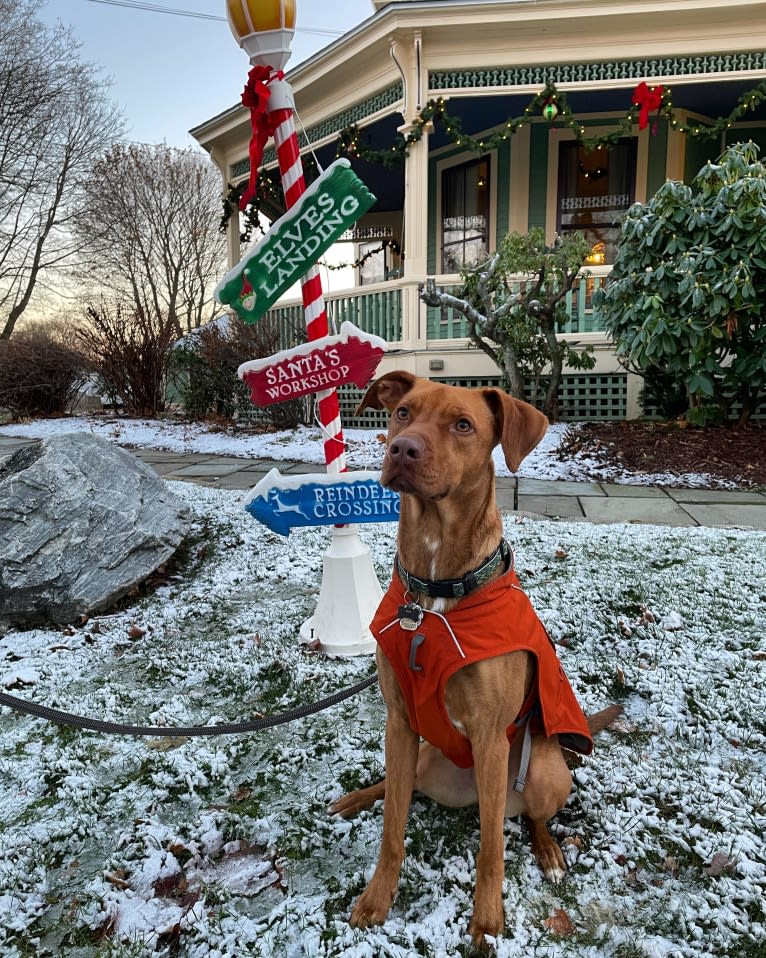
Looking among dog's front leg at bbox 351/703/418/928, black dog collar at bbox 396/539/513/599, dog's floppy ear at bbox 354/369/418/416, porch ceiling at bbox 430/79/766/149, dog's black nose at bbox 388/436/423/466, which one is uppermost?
porch ceiling at bbox 430/79/766/149

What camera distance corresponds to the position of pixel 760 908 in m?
1.54

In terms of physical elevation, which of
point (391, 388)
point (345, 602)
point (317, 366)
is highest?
point (317, 366)

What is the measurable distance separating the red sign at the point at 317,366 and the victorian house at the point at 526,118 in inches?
214

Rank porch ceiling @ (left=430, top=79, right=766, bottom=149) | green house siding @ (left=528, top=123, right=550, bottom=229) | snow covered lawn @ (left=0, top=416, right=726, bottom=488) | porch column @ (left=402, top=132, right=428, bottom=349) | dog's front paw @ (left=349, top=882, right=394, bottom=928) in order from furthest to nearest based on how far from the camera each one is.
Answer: green house siding @ (left=528, top=123, right=550, bottom=229) → porch ceiling @ (left=430, top=79, right=766, bottom=149) → porch column @ (left=402, top=132, right=428, bottom=349) → snow covered lawn @ (left=0, top=416, right=726, bottom=488) → dog's front paw @ (left=349, top=882, right=394, bottom=928)

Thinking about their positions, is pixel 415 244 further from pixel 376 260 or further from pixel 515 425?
pixel 515 425

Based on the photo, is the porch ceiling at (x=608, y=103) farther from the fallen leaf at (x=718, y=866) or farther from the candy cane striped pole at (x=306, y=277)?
the fallen leaf at (x=718, y=866)

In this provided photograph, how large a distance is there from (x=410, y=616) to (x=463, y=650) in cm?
16

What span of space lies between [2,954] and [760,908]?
6.17ft

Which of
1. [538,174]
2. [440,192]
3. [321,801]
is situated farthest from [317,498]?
[440,192]

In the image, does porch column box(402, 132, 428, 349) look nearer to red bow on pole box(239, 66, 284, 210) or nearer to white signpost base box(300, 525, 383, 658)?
red bow on pole box(239, 66, 284, 210)

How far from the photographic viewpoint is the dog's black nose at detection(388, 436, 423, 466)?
4.68ft

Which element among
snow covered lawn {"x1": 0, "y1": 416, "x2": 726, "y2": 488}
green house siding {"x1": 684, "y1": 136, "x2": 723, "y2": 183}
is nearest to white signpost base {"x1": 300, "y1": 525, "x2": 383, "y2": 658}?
snow covered lawn {"x1": 0, "y1": 416, "x2": 726, "y2": 488}

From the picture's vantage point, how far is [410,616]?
1.54 meters

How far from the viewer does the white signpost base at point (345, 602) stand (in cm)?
284
